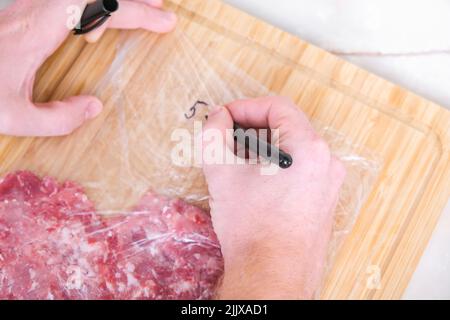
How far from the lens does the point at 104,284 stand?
1041 mm

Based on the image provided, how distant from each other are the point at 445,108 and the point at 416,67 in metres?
0.13

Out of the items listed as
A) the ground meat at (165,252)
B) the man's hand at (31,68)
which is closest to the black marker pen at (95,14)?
the man's hand at (31,68)

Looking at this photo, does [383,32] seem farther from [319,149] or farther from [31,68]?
[31,68]

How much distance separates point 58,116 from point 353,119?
594 millimetres

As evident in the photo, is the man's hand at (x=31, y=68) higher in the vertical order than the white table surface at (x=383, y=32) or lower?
lower

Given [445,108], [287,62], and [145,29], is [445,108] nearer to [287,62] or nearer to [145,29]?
[287,62]

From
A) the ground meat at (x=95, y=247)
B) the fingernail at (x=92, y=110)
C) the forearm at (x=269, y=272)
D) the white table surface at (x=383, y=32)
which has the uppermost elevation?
the white table surface at (x=383, y=32)

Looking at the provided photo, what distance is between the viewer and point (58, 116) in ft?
3.49

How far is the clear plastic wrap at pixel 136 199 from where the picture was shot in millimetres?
1041

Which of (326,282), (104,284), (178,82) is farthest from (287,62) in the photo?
(104,284)

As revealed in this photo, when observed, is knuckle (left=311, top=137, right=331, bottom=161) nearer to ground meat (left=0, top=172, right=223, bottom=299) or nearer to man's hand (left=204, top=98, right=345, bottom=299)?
man's hand (left=204, top=98, right=345, bottom=299)

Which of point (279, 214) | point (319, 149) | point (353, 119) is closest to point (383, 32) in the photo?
point (353, 119)

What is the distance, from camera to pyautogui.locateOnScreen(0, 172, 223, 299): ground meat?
3.40 ft

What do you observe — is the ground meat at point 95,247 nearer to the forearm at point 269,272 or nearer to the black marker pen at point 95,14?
the forearm at point 269,272
